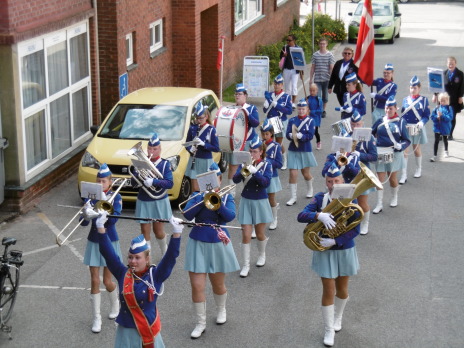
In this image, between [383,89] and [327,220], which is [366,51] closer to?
[383,89]

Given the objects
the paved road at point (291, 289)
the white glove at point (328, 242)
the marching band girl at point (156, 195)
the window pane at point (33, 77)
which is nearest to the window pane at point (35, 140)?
the window pane at point (33, 77)

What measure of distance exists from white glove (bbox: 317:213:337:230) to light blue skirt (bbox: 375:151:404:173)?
17.5 ft

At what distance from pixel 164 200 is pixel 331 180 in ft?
9.78

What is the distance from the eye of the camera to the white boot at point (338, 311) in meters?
9.99

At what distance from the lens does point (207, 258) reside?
9891 mm

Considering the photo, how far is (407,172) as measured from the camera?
17562mm

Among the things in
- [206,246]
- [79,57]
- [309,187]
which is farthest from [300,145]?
[206,246]

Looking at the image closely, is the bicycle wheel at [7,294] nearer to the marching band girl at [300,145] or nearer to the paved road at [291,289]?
the paved road at [291,289]

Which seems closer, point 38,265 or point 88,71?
point 38,265

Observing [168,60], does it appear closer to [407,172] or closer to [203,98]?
[203,98]

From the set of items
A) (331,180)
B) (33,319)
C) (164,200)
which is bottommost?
(33,319)

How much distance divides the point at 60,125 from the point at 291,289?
6.63 metres

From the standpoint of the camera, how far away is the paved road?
33.3 feet

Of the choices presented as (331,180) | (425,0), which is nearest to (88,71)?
(331,180)
